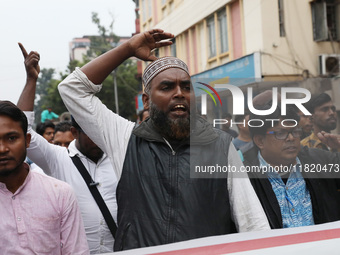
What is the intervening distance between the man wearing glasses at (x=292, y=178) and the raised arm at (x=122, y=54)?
58cm

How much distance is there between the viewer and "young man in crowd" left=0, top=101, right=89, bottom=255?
1.91 m

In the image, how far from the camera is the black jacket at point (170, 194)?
192 cm

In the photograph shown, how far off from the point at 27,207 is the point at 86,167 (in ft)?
3.23

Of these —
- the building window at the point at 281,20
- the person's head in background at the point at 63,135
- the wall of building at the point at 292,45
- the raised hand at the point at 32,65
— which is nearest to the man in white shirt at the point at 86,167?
the raised hand at the point at 32,65

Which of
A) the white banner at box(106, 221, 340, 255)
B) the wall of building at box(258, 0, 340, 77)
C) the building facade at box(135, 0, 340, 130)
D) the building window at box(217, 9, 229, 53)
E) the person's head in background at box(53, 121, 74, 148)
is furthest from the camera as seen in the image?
the building window at box(217, 9, 229, 53)

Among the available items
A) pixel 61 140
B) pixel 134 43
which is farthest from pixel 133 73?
pixel 134 43

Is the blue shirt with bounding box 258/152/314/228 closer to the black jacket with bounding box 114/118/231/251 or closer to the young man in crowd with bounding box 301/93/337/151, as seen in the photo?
the young man in crowd with bounding box 301/93/337/151

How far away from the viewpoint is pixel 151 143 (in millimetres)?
2068

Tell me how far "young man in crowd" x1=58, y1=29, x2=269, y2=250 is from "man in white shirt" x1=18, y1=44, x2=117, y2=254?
0.62 metres

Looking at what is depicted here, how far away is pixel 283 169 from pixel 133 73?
114 ft

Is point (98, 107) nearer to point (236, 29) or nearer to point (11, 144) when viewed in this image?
point (11, 144)

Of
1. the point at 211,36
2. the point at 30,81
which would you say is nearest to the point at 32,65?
the point at 30,81

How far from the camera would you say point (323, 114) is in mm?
2584

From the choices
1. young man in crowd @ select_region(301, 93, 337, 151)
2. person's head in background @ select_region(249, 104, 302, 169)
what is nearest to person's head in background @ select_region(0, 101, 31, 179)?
person's head in background @ select_region(249, 104, 302, 169)
